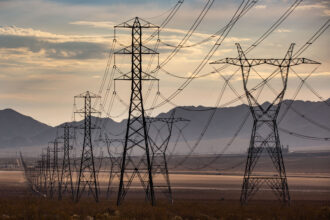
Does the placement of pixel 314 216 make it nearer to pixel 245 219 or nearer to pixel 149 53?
pixel 245 219

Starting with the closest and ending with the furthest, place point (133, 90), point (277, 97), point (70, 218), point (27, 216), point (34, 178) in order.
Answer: point (70, 218)
point (27, 216)
point (133, 90)
point (277, 97)
point (34, 178)

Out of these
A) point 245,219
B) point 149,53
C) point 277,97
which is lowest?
point 245,219

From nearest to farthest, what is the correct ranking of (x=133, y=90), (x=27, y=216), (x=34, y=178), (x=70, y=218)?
(x=70, y=218) → (x=27, y=216) → (x=133, y=90) → (x=34, y=178)

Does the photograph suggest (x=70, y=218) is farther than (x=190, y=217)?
No

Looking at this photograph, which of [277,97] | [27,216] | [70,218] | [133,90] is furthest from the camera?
[277,97]

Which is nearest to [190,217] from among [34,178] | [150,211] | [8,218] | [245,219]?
[150,211]

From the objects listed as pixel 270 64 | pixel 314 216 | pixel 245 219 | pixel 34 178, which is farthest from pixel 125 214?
pixel 34 178

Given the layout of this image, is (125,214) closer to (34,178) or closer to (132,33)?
(132,33)

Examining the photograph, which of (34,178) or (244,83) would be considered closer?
(244,83)

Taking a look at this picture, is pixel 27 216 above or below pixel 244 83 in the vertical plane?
below
